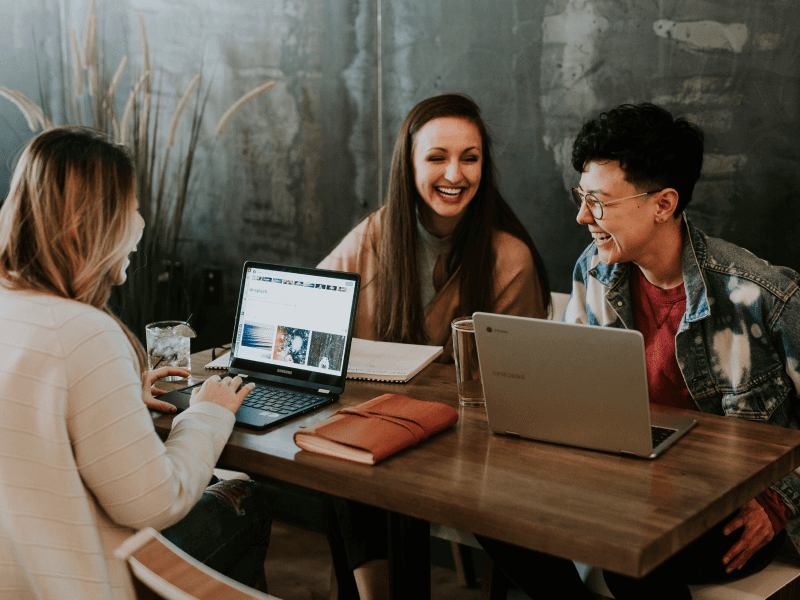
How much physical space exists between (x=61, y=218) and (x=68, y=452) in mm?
336

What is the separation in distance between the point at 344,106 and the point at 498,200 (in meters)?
1.13

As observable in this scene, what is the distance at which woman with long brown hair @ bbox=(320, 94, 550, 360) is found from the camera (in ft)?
7.14

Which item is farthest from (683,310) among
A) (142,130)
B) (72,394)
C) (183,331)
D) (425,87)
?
(142,130)

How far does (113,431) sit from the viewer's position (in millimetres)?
1103

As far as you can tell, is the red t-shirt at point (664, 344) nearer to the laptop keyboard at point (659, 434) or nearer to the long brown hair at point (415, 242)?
the laptop keyboard at point (659, 434)

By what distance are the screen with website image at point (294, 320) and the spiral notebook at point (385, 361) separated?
0.09 meters

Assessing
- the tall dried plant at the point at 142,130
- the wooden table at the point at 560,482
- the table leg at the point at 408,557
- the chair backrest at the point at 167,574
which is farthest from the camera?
the tall dried plant at the point at 142,130

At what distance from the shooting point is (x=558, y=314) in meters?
2.34

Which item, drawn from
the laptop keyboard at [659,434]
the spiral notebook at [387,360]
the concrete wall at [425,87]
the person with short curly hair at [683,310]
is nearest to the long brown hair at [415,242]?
the spiral notebook at [387,360]

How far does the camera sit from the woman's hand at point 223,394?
1440 mm

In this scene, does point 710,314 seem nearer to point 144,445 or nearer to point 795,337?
point 795,337

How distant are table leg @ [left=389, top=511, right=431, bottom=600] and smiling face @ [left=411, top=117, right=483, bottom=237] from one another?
1032 mm

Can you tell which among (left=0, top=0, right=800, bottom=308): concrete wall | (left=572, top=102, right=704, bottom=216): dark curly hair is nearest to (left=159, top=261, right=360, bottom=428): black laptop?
(left=572, top=102, right=704, bottom=216): dark curly hair

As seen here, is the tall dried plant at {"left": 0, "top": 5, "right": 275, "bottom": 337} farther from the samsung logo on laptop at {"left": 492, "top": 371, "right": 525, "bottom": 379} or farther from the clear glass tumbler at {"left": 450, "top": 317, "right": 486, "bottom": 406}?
the samsung logo on laptop at {"left": 492, "top": 371, "right": 525, "bottom": 379}
